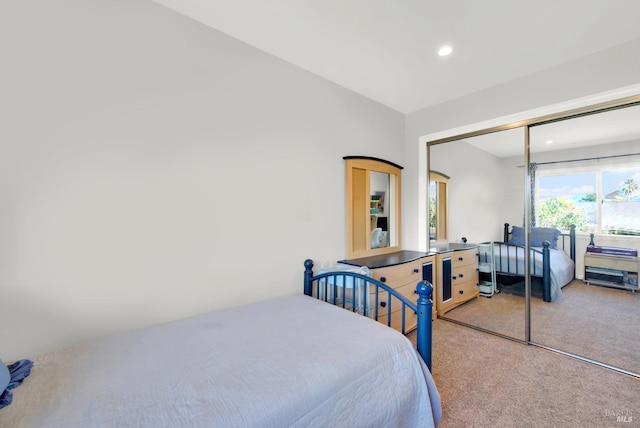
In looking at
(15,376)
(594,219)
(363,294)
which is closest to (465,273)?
(594,219)

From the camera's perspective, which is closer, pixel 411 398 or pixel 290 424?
pixel 290 424

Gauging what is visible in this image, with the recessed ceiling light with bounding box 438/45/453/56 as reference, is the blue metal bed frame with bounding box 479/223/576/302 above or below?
below

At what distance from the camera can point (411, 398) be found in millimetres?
1267

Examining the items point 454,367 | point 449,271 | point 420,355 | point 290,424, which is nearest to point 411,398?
point 420,355

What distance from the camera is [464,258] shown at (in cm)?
311

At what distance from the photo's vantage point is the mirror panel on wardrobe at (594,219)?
82.7 inches

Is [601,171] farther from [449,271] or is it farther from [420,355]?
[420,355]

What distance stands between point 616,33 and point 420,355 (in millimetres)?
2571

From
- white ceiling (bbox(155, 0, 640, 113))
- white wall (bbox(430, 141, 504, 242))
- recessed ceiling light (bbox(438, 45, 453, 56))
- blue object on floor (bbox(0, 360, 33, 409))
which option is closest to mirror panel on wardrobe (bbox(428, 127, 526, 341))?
white wall (bbox(430, 141, 504, 242))

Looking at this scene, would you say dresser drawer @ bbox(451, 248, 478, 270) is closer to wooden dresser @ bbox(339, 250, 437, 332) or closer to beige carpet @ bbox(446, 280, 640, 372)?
wooden dresser @ bbox(339, 250, 437, 332)

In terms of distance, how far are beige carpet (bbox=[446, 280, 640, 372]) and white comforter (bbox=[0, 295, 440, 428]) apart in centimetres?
186

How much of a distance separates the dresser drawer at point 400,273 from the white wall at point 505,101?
0.58m


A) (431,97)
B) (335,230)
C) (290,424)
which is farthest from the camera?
(431,97)

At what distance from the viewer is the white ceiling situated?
167 cm
